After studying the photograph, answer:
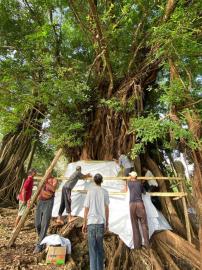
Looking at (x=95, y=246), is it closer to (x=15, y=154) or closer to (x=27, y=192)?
(x=27, y=192)

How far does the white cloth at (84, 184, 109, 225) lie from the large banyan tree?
143cm

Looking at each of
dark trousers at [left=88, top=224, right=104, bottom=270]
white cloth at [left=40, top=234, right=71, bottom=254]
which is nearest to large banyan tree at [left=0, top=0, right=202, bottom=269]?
white cloth at [left=40, top=234, right=71, bottom=254]

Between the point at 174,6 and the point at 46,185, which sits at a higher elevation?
the point at 174,6

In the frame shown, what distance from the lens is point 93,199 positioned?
13.6 feet

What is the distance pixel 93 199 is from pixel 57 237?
128cm

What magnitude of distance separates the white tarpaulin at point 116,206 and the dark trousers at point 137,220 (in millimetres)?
161

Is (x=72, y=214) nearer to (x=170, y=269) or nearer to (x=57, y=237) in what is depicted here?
(x=57, y=237)

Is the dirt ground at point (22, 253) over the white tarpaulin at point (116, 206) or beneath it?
beneath

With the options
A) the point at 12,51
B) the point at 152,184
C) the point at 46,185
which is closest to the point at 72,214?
the point at 46,185

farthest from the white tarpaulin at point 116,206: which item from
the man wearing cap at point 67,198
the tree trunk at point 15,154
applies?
the tree trunk at point 15,154

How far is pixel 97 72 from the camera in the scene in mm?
7539

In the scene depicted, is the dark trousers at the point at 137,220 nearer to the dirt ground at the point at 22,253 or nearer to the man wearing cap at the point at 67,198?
the dirt ground at the point at 22,253

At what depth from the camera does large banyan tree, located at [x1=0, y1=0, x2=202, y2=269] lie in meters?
5.81

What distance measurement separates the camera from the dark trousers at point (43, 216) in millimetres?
5195
